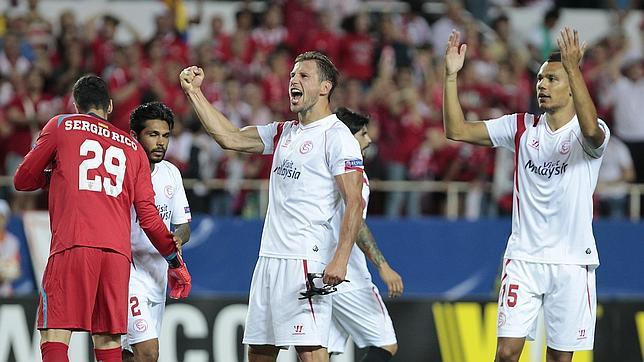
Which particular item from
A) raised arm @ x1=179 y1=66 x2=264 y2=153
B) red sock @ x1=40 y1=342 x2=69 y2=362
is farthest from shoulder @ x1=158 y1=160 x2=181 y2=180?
red sock @ x1=40 y1=342 x2=69 y2=362

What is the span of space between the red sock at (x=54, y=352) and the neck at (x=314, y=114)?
7.00ft

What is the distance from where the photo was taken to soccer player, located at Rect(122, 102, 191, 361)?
8852mm

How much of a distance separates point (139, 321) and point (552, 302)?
111 inches

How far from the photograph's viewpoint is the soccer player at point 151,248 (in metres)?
8.85

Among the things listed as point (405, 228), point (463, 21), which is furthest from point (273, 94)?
point (463, 21)

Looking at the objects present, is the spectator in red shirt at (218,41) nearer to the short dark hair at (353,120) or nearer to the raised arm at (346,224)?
the short dark hair at (353,120)

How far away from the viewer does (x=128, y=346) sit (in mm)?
9031

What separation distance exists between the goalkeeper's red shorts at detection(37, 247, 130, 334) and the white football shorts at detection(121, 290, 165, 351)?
555 mm

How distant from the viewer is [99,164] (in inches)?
319

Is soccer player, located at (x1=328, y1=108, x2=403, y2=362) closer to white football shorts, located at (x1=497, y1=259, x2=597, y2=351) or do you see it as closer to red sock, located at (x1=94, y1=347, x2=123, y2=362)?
white football shorts, located at (x1=497, y1=259, x2=597, y2=351)

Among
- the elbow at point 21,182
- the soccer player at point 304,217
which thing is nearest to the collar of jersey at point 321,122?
the soccer player at point 304,217

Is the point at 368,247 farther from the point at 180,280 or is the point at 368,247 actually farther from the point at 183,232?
the point at 180,280

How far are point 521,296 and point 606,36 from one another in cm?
1182

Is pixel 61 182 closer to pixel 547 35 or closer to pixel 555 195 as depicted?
pixel 555 195
